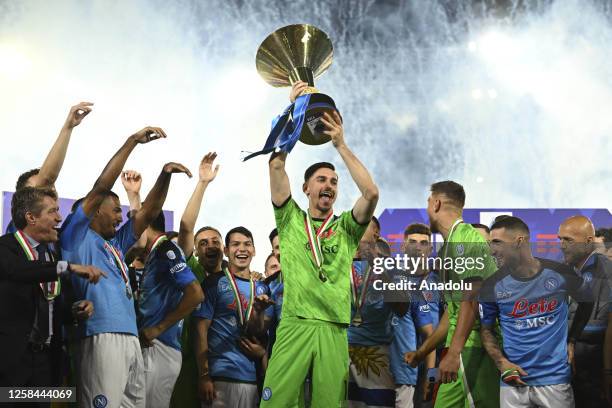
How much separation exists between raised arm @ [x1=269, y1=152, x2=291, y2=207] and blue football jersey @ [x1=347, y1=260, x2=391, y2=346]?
44.1 inches

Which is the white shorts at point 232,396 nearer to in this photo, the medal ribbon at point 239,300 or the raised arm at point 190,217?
the medal ribbon at point 239,300

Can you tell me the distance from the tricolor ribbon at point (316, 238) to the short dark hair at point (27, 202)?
1.29 meters

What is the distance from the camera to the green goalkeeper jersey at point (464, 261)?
4086 millimetres

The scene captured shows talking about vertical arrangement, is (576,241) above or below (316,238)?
above

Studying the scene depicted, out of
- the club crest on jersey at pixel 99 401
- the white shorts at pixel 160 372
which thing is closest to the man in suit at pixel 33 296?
the club crest on jersey at pixel 99 401

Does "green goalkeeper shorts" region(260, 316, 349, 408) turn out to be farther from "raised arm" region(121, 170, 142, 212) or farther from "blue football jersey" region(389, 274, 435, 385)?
"raised arm" region(121, 170, 142, 212)

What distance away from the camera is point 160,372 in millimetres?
4441

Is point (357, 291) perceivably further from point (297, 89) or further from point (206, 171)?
point (297, 89)

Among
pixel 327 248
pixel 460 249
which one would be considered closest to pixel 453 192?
pixel 460 249

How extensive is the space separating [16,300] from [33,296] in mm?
95

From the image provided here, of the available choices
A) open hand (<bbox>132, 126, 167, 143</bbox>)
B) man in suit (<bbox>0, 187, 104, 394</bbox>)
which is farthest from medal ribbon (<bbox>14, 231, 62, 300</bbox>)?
open hand (<bbox>132, 126, 167, 143</bbox>)

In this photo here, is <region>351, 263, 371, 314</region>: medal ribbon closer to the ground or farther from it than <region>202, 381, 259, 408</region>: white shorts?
farther from it

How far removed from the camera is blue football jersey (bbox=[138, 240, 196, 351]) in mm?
4348

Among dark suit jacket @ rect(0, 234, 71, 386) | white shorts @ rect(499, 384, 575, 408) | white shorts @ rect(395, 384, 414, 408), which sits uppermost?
dark suit jacket @ rect(0, 234, 71, 386)
